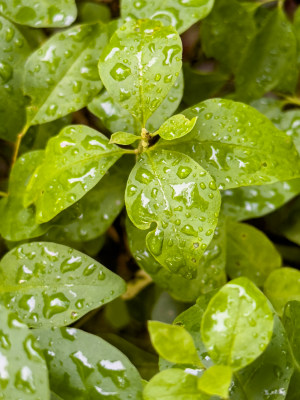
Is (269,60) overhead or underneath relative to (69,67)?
underneath

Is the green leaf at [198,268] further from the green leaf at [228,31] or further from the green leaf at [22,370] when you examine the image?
the green leaf at [228,31]

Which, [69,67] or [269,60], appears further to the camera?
[269,60]

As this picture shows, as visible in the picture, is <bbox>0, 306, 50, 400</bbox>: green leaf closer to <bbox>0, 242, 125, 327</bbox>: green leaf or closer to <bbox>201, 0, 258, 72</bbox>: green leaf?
<bbox>0, 242, 125, 327</bbox>: green leaf

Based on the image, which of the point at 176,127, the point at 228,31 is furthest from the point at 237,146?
the point at 228,31

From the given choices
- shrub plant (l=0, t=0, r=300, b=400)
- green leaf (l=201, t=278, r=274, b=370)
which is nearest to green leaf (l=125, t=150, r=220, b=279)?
shrub plant (l=0, t=0, r=300, b=400)

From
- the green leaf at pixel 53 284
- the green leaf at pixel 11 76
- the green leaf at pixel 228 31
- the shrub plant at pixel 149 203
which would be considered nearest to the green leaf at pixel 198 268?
the shrub plant at pixel 149 203

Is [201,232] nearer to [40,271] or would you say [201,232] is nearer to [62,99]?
[40,271]

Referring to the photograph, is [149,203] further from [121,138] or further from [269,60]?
[269,60]
